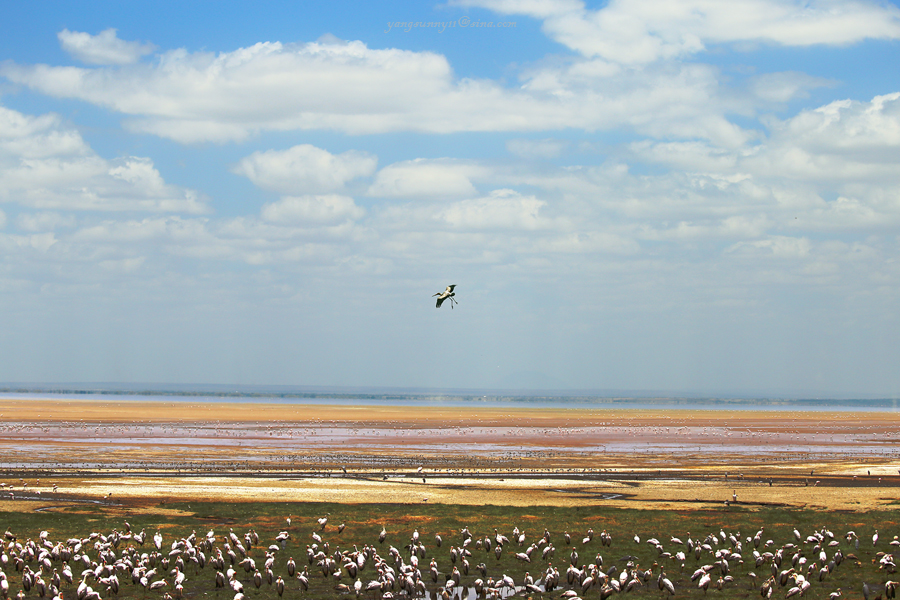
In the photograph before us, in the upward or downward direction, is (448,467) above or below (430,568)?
below

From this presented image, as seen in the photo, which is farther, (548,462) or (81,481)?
Answer: (548,462)

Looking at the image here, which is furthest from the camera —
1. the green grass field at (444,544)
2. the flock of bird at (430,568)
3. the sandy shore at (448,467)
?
the sandy shore at (448,467)

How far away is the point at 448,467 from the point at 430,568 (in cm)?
3222

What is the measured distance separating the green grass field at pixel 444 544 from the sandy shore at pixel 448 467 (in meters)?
4.42

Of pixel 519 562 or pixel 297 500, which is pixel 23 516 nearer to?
pixel 297 500

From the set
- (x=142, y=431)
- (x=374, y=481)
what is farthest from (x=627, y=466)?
(x=142, y=431)

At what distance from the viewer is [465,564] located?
901 inches

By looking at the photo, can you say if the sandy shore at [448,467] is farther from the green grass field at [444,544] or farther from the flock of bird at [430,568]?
the flock of bird at [430,568]

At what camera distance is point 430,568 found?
74.7 ft

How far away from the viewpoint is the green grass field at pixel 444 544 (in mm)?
21641

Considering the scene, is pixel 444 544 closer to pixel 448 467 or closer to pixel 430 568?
pixel 430 568

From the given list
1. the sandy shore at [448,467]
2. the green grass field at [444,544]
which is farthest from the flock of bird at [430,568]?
the sandy shore at [448,467]

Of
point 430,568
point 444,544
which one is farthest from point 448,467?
point 430,568

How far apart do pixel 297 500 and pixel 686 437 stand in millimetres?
65275
